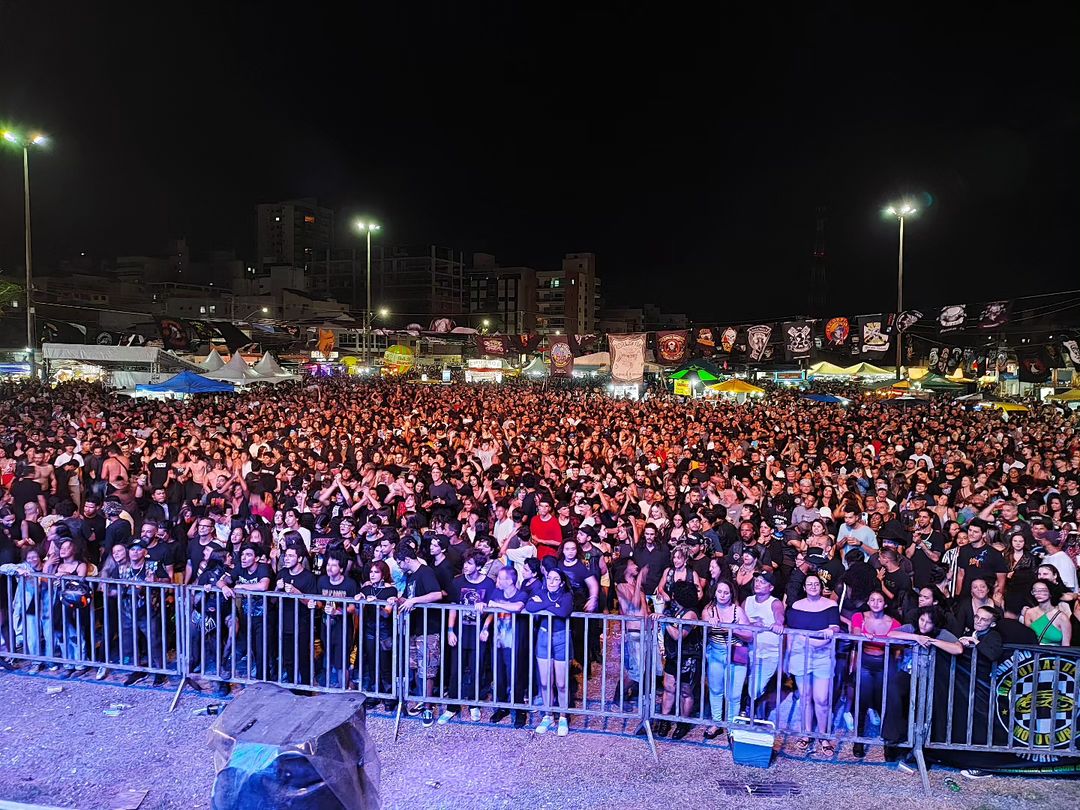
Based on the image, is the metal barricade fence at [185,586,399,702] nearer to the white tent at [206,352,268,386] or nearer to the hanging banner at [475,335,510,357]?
the white tent at [206,352,268,386]

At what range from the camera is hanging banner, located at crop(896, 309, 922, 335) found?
2198 centimetres

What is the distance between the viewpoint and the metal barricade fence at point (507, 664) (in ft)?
17.3

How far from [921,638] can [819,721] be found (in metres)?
0.96

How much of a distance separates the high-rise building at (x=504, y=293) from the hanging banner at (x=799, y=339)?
74674mm

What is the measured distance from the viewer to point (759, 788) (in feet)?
15.0

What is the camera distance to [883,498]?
9.03 metres

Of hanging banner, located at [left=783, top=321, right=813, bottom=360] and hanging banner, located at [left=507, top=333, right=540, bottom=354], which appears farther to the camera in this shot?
hanging banner, located at [left=507, top=333, right=540, bottom=354]

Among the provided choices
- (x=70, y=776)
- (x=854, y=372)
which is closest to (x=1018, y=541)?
(x=70, y=776)

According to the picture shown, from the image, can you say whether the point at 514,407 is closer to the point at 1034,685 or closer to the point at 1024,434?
the point at 1024,434

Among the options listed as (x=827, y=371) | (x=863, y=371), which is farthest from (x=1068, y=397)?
(x=827, y=371)

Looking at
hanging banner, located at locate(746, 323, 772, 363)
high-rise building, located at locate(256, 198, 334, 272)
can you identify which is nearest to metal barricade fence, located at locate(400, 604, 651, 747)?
hanging banner, located at locate(746, 323, 772, 363)

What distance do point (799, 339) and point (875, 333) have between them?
2.58 meters

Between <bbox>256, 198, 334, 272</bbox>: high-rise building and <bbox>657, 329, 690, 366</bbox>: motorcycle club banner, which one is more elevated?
<bbox>256, 198, 334, 272</bbox>: high-rise building

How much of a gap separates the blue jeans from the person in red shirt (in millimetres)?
2946
